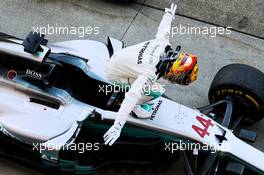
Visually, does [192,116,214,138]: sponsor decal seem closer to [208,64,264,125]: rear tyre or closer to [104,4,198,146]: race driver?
[104,4,198,146]: race driver

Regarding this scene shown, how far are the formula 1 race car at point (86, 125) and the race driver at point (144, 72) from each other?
255mm

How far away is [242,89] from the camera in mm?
5469

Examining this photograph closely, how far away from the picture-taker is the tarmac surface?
264 inches

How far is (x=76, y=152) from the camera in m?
5.09

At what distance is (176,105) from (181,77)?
2.09ft

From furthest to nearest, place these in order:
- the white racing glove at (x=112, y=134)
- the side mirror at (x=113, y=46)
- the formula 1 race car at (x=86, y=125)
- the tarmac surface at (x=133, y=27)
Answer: the tarmac surface at (x=133, y=27) < the side mirror at (x=113, y=46) < the formula 1 race car at (x=86, y=125) < the white racing glove at (x=112, y=134)

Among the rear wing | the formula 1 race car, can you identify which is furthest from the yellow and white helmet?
the rear wing

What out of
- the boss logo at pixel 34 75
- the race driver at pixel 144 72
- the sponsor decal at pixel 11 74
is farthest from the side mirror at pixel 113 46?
the sponsor decal at pixel 11 74

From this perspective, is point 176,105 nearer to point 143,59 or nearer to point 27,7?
point 143,59

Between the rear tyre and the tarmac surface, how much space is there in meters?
0.75

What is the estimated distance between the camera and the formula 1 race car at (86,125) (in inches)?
192

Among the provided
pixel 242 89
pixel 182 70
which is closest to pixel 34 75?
pixel 182 70

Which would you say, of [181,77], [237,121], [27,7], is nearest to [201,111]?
[237,121]

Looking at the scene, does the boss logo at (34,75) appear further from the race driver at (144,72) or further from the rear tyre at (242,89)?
the rear tyre at (242,89)
